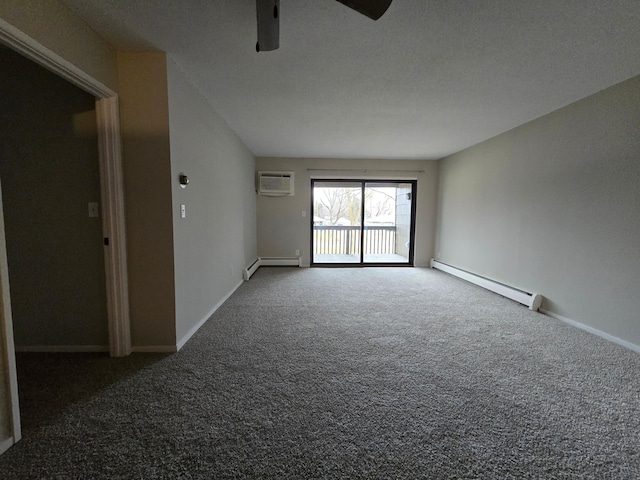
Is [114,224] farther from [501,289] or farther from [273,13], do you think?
[501,289]

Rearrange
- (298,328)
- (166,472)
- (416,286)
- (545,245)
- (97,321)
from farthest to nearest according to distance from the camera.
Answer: (416,286) < (545,245) < (298,328) < (97,321) < (166,472)

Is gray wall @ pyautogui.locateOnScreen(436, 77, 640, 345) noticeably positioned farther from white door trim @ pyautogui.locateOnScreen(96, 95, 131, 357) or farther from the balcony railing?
white door trim @ pyautogui.locateOnScreen(96, 95, 131, 357)

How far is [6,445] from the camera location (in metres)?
1.19

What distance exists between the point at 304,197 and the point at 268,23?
4014 millimetres

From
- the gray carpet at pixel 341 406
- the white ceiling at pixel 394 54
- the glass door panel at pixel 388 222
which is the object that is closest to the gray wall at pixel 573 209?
the white ceiling at pixel 394 54

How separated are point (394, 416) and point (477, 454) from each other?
0.38 metres

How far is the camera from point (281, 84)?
233 centimetres

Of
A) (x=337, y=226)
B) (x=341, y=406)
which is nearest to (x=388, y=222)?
(x=337, y=226)

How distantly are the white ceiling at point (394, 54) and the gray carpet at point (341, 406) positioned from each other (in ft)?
7.24

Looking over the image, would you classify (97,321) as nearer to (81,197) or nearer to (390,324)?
(81,197)

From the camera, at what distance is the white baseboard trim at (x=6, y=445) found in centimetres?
117

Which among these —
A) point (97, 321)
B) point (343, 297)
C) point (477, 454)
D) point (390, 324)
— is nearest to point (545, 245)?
point (390, 324)

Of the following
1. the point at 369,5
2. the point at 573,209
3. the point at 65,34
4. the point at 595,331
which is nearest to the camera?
the point at 369,5

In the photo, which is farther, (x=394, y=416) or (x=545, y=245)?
(x=545, y=245)
